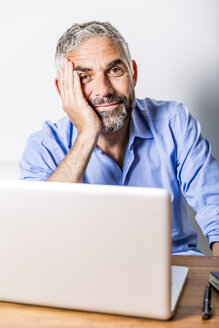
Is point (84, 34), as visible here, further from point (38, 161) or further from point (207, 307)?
point (207, 307)

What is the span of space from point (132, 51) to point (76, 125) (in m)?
0.63

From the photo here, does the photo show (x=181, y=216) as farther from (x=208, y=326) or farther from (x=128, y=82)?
(x=208, y=326)

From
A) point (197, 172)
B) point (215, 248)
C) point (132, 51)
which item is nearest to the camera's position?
point (215, 248)

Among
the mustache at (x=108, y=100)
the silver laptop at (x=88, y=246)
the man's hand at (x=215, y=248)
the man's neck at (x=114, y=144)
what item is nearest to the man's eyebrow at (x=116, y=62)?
the mustache at (x=108, y=100)

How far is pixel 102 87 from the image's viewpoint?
1833mm

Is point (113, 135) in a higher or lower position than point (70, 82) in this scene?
lower

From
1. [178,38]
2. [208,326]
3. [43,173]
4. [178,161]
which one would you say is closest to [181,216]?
[178,161]

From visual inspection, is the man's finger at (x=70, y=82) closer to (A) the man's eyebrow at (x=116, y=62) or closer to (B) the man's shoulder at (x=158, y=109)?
(A) the man's eyebrow at (x=116, y=62)

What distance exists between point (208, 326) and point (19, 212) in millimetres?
433

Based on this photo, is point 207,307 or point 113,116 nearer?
point 207,307

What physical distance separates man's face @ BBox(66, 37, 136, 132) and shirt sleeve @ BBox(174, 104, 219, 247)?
250 mm

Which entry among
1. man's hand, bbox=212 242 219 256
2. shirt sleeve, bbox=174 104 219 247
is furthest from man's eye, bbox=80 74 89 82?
man's hand, bbox=212 242 219 256

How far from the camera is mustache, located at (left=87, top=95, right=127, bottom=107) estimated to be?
1.86 metres

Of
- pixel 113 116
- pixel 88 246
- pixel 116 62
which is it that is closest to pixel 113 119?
pixel 113 116
